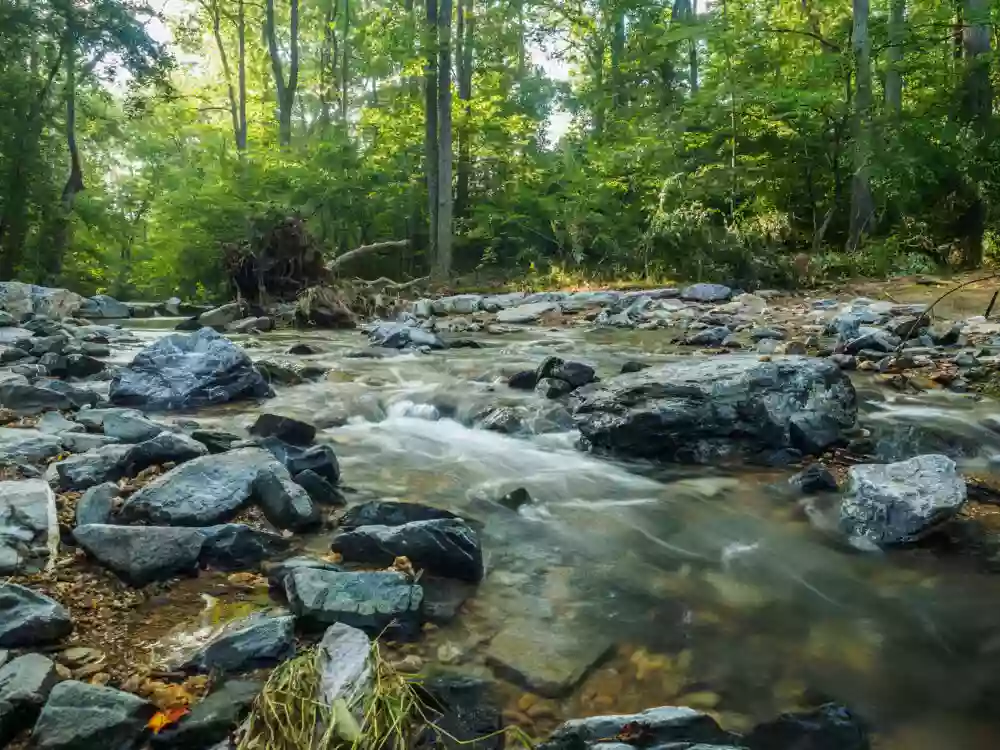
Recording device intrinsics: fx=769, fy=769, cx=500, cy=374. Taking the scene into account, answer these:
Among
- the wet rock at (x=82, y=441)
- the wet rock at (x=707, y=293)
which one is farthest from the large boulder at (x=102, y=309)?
the wet rock at (x=82, y=441)

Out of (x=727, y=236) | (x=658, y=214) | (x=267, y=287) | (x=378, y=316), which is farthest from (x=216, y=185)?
(x=727, y=236)

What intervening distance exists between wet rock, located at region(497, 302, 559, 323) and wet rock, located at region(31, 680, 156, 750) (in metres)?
11.2

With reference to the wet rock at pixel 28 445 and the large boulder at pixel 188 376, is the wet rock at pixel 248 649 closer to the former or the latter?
the wet rock at pixel 28 445

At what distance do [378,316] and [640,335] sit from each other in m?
5.42

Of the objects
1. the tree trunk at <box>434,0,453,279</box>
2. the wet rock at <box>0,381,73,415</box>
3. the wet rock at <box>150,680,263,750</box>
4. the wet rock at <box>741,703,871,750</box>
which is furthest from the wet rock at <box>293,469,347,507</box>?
the tree trunk at <box>434,0,453,279</box>

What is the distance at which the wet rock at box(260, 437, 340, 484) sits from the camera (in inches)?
160

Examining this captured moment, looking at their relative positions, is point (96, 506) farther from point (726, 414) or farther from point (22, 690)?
point (726, 414)

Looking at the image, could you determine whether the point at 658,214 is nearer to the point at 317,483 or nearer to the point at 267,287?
the point at 267,287

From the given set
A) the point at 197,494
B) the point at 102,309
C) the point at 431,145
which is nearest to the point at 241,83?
the point at 431,145

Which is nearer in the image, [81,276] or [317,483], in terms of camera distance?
[317,483]

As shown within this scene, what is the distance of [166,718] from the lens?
6.50 ft

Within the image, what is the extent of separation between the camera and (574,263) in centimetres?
1870

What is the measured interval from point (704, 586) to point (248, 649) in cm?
178

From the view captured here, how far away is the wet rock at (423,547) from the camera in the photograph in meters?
3.01
